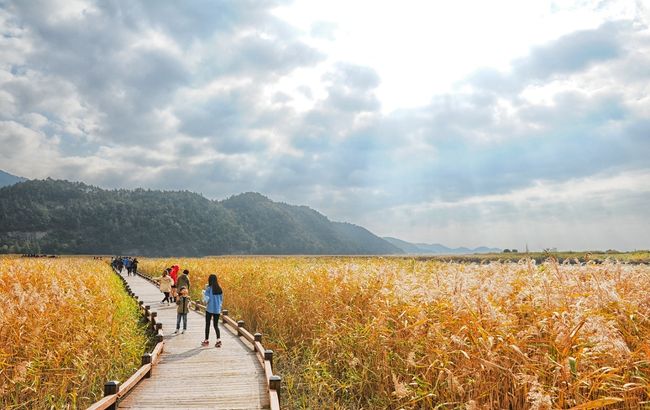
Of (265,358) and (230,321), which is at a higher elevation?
(265,358)

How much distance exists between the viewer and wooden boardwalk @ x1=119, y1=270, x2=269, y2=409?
25.1ft

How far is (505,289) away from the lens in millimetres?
8188

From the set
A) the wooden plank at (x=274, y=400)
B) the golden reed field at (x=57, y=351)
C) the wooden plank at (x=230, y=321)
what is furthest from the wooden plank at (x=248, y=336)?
the wooden plank at (x=274, y=400)

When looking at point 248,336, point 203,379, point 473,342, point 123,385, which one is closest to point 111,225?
point 248,336

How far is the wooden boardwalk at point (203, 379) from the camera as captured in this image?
7.65m

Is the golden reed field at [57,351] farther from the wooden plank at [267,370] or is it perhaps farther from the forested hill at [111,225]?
the forested hill at [111,225]

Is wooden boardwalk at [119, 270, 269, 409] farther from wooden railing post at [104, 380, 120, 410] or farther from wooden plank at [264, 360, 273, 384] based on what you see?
wooden railing post at [104, 380, 120, 410]

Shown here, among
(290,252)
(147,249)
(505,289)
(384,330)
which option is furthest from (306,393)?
(290,252)

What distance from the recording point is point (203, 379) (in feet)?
29.3

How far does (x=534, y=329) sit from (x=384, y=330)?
123 inches

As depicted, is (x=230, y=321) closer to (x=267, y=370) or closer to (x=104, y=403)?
(x=267, y=370)

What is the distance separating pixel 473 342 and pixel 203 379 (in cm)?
576

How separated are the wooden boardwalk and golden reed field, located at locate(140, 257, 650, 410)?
1.09 metres

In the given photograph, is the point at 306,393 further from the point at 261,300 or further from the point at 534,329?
the point at 261,300
